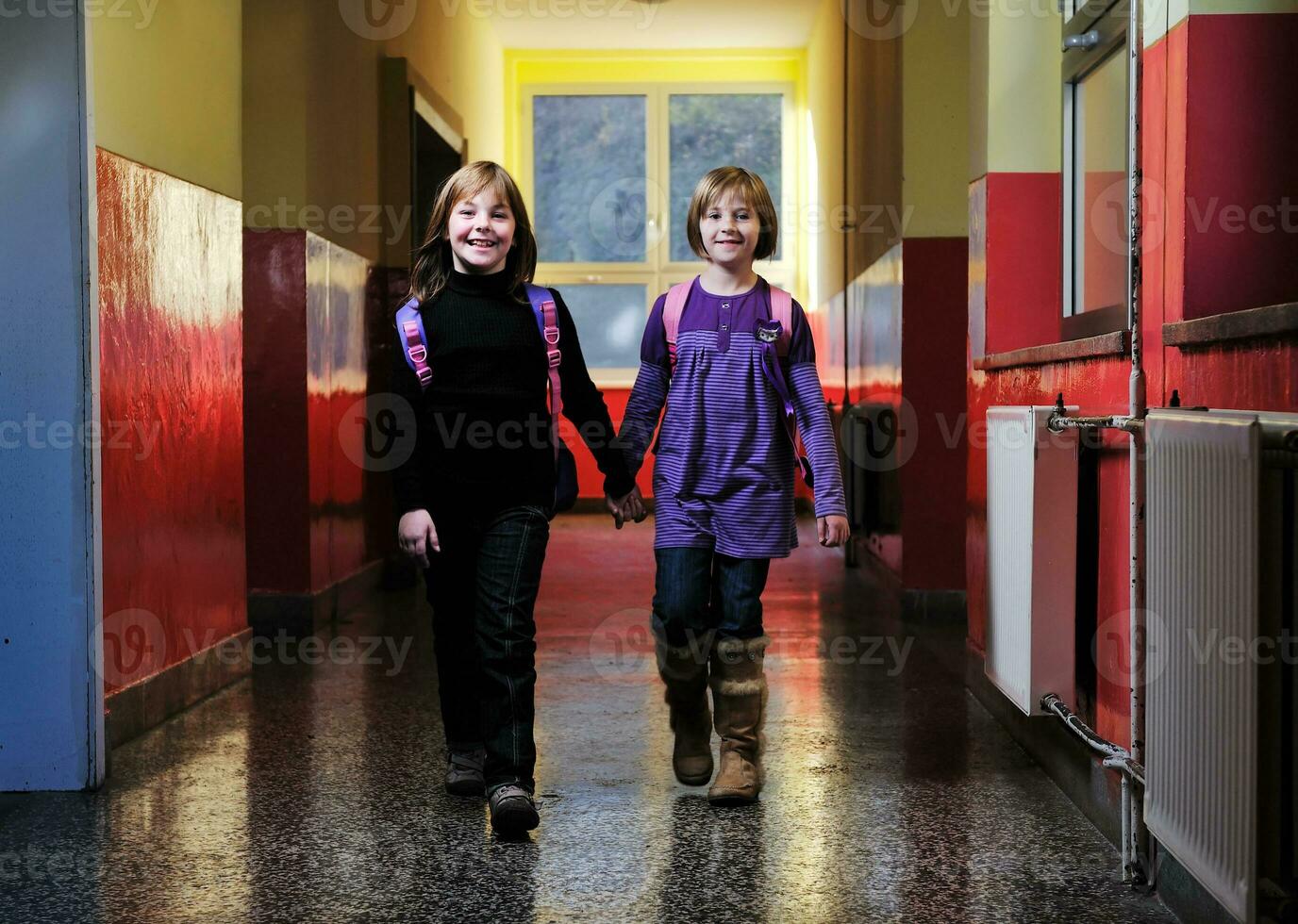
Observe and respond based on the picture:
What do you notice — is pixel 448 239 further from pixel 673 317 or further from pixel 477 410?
pixel 673 317

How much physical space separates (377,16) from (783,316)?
11.2 ft

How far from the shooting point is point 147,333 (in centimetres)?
327

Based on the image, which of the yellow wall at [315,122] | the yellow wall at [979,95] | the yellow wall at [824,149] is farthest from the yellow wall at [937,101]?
the yellow wall at [824,149]

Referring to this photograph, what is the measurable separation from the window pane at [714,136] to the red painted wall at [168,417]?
6360 mm

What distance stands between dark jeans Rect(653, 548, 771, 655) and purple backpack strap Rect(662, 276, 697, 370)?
37 cm

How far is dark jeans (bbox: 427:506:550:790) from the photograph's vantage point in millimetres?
2438

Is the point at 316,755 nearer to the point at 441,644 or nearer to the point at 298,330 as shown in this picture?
the point at 441,644

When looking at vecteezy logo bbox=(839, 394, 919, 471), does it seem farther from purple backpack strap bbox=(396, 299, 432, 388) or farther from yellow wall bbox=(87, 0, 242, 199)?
purple backpack strap bbox=(396, 299, 432, 388)

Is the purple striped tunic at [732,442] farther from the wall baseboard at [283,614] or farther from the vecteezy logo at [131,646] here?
the wall baseboard at [283,614]

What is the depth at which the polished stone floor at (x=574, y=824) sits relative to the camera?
6.72 feet

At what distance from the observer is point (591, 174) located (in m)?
9.92

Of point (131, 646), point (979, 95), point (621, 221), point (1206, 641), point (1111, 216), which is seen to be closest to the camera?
point (1206, 641)

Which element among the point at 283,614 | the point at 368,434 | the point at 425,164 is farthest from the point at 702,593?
the point at 425,164

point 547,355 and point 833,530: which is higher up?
point 547,355
